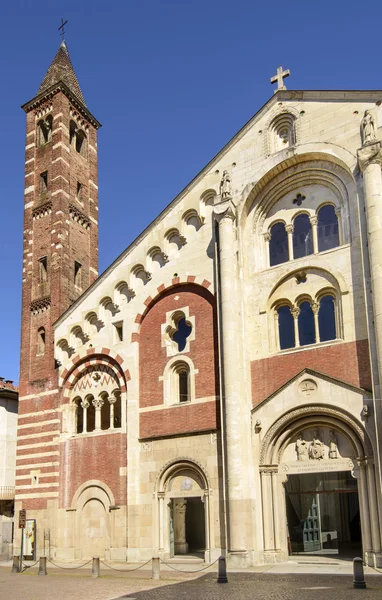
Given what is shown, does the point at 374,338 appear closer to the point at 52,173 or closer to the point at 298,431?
the point at 298,431

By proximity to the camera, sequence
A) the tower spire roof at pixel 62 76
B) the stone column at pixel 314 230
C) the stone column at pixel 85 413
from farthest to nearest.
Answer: the tower spire roof at pixel 62 76
the stone column at pixel 85 413
the stone column at pixel 314 230

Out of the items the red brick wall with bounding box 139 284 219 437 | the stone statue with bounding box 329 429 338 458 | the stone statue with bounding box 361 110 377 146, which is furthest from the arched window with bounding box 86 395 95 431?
the stone statue with bounding box 361 110 377 146

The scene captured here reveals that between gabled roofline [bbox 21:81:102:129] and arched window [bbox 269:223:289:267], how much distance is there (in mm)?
15915

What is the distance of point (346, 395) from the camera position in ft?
72.1

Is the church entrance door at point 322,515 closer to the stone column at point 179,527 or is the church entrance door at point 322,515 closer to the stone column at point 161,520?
the stone column at point 179,527

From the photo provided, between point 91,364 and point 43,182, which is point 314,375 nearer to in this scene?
point 91,364

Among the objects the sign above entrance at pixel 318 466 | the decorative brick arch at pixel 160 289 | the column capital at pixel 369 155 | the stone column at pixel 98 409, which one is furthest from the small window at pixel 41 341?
the column capital at pixel 369 155

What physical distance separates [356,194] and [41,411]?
55.9 ft

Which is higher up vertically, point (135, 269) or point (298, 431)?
point (135, 269)

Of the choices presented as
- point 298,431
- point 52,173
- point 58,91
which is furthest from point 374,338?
point 58,91

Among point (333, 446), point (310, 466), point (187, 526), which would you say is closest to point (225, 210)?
point (333, 446)

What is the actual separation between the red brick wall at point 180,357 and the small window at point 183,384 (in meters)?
0.64

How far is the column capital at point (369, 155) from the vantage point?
22.5 metres

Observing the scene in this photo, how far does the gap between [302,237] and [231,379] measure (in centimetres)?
599
